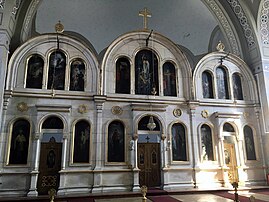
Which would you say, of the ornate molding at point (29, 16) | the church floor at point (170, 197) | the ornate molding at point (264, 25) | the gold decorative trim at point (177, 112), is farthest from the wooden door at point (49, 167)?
the ornate molding at point (264, 25)

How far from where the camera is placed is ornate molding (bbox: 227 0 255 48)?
13.8m

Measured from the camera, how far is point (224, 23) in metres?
14.5

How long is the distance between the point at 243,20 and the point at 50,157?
41.4ft

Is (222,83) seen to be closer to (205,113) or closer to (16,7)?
(205,113)

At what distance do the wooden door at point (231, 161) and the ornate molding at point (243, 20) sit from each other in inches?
235

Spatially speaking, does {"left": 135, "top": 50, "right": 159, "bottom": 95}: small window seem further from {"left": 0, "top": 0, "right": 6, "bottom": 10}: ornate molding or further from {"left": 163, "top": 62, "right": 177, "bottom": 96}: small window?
{"left": 0, "top": 0, "right": 6, "bottom": 10}: ornate molding

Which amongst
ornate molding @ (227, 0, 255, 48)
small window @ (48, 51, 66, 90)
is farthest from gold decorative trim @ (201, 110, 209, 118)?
small window @ (48, 51, 66, 90)

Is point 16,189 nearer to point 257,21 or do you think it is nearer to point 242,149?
point 242,149

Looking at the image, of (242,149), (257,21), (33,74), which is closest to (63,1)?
(33,74)

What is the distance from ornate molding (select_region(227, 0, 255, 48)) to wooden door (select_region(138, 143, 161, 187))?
8104 millimetres

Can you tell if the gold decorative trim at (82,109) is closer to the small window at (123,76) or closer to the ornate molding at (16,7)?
the small window at (123,76)

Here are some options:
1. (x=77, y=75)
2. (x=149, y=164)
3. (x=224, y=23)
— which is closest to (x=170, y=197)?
(x=149, y=164)

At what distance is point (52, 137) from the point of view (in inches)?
422

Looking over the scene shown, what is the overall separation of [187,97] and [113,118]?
388 centimetres
